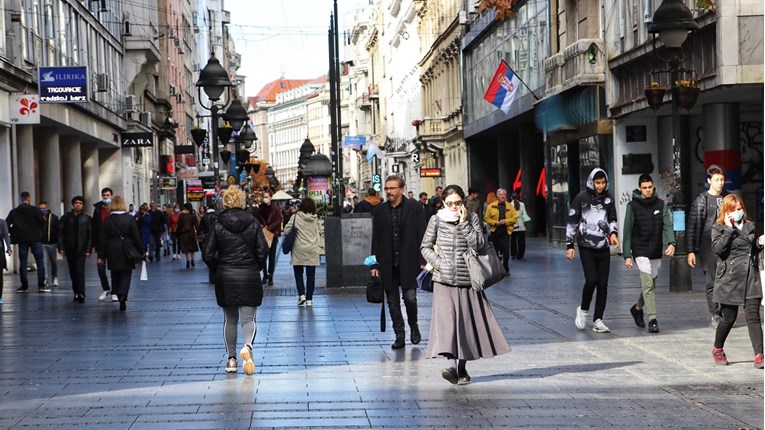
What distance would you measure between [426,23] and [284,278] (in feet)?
149

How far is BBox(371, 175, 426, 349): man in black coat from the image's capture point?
1356 cm

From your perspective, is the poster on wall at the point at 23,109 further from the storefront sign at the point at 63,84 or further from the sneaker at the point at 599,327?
the sneaker at the point at 599,327

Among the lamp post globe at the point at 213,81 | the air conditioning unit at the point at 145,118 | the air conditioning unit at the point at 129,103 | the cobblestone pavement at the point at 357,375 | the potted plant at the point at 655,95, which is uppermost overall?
the air conditioning unit at the point at 129,103

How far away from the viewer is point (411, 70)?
8175 cm

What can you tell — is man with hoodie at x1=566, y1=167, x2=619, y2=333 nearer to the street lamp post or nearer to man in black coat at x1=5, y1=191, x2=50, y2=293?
the street lamp post

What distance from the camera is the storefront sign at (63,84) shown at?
102ft

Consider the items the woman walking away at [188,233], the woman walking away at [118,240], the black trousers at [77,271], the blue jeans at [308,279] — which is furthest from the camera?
the woman walking away at [188,233]

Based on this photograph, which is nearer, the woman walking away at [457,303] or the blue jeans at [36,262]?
the woman walking away at [457,303]

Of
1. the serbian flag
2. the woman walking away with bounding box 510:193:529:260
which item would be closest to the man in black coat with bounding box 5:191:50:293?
the woman walking away with bounding box 510:193:529:260

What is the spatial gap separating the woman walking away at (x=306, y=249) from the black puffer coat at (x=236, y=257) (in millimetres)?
7379

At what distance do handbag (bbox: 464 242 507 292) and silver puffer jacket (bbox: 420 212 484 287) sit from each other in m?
0.07

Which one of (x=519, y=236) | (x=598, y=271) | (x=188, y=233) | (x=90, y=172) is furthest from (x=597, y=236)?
(x=90, y=172)

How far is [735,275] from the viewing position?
1170 cm

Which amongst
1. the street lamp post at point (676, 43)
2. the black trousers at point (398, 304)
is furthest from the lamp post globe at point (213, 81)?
the black trousers at point (398, 304)
